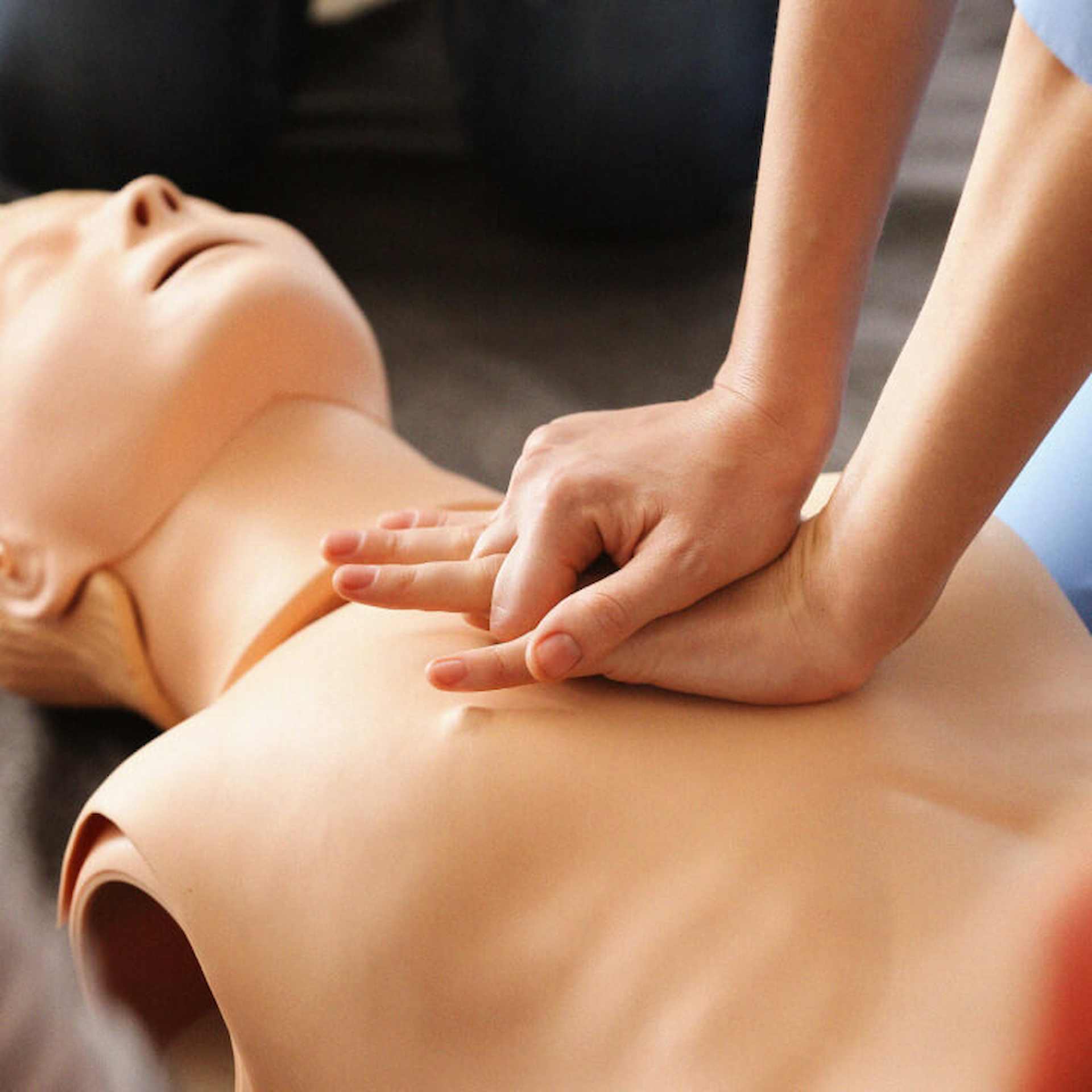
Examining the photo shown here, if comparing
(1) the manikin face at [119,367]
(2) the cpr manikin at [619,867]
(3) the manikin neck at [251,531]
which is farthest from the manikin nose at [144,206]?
(2) the cpr manikin at [619,867]

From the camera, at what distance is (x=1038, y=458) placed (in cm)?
98

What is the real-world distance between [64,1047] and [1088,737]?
54 centimetres

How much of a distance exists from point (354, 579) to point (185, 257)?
0.42 m

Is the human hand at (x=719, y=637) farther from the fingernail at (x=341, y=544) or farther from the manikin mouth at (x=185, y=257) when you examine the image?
the manikin mouth at (x=185, y=257)

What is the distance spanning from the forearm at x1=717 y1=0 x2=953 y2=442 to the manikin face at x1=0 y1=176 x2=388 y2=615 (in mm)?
372

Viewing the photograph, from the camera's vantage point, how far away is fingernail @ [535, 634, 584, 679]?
2.40 ft

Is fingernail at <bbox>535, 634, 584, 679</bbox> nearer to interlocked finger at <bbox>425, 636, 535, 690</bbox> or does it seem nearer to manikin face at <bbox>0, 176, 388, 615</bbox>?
interlocked finger at <bbox>425, 636, 535, 690</bbox>

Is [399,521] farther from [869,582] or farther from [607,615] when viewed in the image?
[869,582]

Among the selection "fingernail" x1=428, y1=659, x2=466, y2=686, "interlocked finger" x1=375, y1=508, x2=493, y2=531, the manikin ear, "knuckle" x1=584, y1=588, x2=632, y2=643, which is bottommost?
the manikin ear

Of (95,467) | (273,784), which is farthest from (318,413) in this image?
(273,784)

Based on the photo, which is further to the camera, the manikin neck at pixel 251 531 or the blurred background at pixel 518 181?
the blurred background at pixel 518 181

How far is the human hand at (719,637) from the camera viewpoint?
749mm

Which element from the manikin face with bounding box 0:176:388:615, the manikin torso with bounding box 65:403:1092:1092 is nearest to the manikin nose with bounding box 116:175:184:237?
the manikin face with bounding box 0:176:388:615

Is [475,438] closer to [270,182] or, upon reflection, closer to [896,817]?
[270,182]
